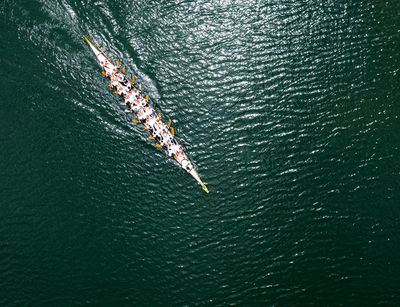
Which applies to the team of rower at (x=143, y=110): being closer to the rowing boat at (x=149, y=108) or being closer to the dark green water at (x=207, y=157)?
the rowing boat at (x=149, y=108)

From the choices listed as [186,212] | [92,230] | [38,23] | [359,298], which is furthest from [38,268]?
[359,298]

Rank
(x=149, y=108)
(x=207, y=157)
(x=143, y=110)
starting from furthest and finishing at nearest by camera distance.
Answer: (x=149, y=108), (x=143, y=110), (x=207, y=157)

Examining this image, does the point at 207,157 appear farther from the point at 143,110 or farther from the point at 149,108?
the point at 143,110

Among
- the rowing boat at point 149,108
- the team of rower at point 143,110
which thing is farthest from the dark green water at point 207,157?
the team of rower at point 143,110

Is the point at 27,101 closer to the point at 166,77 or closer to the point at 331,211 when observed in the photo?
the point at 166,77

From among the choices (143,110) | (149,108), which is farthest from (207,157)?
(143,110)

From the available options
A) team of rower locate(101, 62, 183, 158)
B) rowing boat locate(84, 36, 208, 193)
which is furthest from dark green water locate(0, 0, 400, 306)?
team of rower locate(101, 62, 183, 158)
